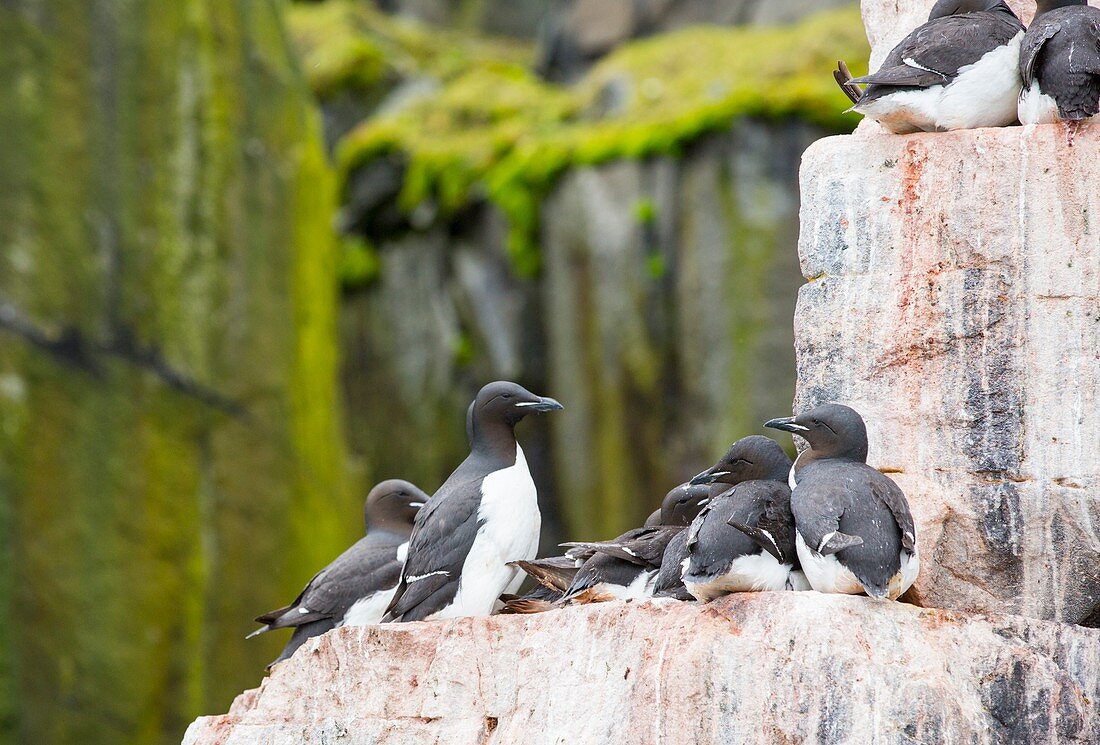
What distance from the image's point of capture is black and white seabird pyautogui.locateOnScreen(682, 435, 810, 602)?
18.3ft

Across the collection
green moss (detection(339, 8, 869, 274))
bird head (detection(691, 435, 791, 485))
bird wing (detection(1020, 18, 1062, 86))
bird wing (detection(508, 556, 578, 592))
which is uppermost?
green moss (detection(339, 8, 869, 274))

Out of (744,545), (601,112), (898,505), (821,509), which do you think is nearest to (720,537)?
(744,545)

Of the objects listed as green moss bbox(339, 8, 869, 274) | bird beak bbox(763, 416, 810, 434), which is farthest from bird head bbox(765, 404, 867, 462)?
green moss bbox(339, 8, 869, 274)

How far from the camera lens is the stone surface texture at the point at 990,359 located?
6.05m

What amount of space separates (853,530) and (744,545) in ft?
1.26

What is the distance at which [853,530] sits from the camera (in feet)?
18.0

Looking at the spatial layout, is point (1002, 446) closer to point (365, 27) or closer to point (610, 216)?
point (610, 216)

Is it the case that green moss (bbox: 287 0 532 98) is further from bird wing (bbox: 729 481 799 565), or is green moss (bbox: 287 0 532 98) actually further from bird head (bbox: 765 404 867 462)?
bird wing (bbox: 729 481 799 565)

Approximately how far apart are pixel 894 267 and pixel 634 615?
1.86 metres

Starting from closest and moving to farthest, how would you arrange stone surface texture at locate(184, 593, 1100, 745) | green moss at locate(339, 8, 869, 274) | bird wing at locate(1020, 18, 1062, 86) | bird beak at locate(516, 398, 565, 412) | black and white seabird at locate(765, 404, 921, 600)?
stone surface texture at locate(184, 593, 1100, 745) → black and white seabird at locate(765, 404, 921, 600) → bird wing at locate(1020, 18, 1062, 86) → bird beak at locate(516, 398, 565, 412) → green moss at locate(339, 8, 869, 274)

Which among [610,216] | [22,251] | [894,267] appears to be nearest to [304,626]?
[894,267]

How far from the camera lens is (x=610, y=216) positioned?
50.3ft

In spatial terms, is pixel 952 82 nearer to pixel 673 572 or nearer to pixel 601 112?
pixel 673 572

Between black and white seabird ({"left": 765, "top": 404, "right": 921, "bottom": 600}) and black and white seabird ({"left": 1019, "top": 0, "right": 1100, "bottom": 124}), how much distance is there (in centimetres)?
161
